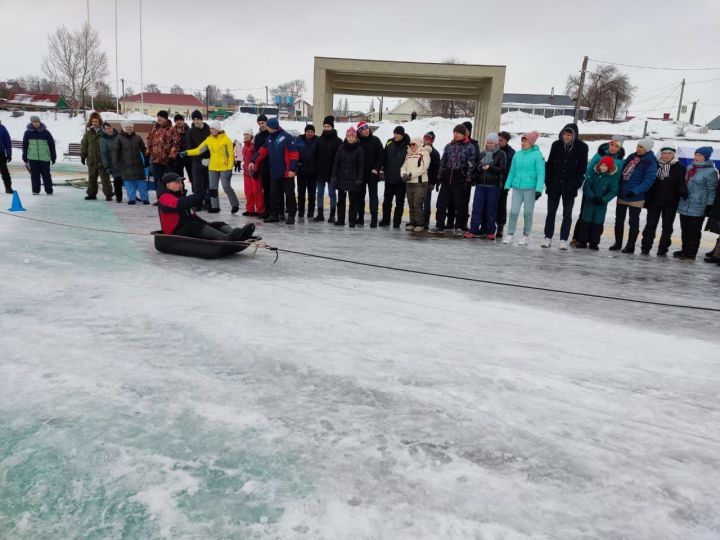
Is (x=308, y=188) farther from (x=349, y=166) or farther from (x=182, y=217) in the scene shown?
(x=182, y=217)

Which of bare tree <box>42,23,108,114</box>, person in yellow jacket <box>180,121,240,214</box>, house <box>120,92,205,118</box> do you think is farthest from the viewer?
house <box>120,92,205,118</box>

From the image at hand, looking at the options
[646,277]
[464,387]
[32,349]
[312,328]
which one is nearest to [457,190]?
[646,277]

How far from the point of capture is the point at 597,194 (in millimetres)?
7461

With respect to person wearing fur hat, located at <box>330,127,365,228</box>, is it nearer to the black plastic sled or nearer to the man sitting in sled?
the man sitting in sled

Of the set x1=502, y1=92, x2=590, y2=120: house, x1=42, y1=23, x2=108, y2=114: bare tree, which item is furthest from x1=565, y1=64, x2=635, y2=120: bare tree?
x1=42, y1=23, x2=108, y2=114: bare tree

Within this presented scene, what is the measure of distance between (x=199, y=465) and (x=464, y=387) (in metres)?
1.48

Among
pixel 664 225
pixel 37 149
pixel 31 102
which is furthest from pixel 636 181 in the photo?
pixel 31 102

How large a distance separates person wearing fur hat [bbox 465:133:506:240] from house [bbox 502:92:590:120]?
202 feet

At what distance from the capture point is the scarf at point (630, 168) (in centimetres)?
734

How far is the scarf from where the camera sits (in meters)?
7.34

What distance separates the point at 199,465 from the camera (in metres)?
2.12

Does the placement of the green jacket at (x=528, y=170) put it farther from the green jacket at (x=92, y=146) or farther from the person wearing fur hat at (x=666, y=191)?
the green jacket at (x=92, y=146)

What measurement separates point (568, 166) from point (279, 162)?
175 inches

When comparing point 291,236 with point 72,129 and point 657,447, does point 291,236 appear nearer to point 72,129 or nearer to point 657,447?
point 657,447
